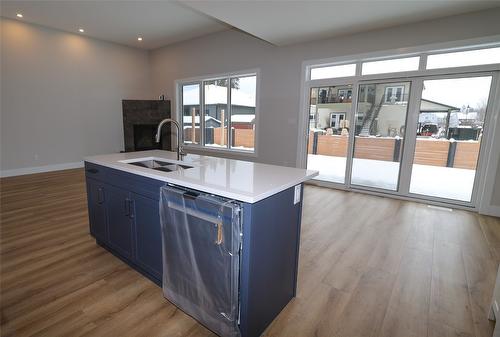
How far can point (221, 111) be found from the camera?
21.1 feet

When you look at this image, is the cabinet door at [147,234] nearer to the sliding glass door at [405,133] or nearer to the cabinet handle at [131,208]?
the cabinet handle at [131,208]

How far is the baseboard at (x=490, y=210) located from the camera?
3594mm

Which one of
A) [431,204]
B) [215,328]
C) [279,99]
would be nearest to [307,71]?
[279,99]

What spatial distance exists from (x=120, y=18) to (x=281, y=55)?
3382 mm

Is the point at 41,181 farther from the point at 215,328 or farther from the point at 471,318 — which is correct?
the point at 471,318

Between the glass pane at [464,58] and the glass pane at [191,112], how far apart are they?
5.24 m

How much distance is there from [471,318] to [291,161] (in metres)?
3.85

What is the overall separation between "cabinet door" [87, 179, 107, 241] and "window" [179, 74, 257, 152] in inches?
154

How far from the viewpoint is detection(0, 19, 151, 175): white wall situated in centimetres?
533

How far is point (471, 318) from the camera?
170 cm

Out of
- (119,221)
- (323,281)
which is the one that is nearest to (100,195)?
(119,221)

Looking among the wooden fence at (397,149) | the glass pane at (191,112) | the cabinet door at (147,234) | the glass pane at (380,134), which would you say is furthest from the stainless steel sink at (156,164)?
the glass pane at (191,112)

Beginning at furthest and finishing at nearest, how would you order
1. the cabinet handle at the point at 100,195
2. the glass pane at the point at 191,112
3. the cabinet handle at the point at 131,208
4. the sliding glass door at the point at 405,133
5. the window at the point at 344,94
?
1. the glass pane at the point at 191,112
2. the window at the point at 344,94
3. the sliding glass door at the point at 405,133
4. the cabinet handle at the point at 100,195
5. the cabinet handle at the point at 131,208

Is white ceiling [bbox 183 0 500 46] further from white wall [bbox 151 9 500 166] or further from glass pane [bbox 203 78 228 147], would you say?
glass pane [bbox 203 78 228 147]
